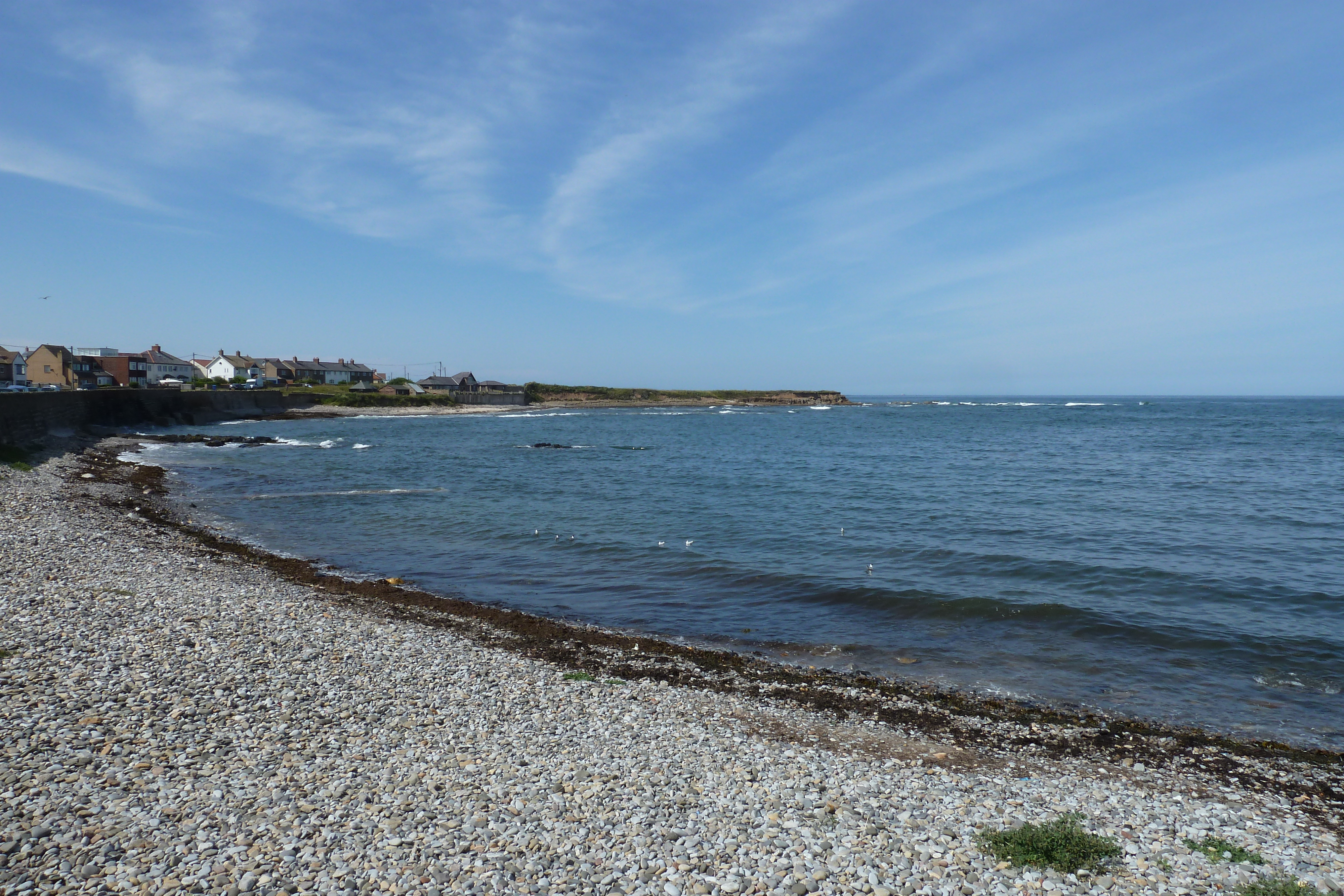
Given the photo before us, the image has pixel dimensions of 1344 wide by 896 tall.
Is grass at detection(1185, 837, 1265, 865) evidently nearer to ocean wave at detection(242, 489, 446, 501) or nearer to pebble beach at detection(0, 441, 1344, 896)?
pebble beach at detection(0, 441, 1344, 896)

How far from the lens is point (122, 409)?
7381 cm

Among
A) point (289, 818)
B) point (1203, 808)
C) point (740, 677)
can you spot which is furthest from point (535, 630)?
point (1203, 808)

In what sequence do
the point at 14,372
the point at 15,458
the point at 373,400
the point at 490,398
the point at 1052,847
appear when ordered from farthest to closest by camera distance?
1. the point at 490,398
2. the point at 373,400
3. the point at 14,372
4. the point at 15,458
5. the point at 1052,847

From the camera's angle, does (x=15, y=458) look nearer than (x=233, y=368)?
Yes

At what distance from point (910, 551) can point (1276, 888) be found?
17.7 metres

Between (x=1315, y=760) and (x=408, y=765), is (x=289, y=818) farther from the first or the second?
(x=1315, y=760)

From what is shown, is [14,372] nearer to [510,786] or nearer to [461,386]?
[461,386]

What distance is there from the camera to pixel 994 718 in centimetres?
1211

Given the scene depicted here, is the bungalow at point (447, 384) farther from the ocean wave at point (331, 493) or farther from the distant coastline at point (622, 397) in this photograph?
the ocean wave at point (331, 493)

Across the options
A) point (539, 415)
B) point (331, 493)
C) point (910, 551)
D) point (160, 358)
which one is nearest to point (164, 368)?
point (160, 358)

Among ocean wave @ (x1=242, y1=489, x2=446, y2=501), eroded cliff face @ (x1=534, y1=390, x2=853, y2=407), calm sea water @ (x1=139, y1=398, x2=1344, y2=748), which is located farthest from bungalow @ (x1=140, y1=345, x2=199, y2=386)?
ocean wave @ (x1=242, y1=489, x2=446, y2=501)

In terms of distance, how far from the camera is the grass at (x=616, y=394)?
174 meters

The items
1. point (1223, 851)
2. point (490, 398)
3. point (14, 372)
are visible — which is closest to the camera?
point (1223, 851)

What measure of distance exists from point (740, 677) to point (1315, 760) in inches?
340
